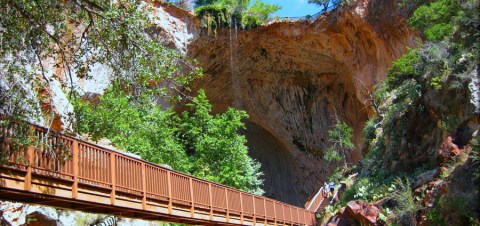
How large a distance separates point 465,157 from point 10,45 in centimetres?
1023

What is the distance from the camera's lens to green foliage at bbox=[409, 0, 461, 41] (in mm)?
17641

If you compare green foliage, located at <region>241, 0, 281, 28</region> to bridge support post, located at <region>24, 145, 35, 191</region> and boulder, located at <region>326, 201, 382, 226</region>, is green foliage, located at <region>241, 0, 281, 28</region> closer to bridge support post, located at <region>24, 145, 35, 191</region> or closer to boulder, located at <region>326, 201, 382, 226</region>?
boulder, located at <region>326, 201, 382, 226</region>

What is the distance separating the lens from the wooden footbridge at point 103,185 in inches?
302

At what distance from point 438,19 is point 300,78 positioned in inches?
539

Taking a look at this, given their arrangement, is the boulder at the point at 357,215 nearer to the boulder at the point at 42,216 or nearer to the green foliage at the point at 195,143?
the green foliage at the point at 195,143

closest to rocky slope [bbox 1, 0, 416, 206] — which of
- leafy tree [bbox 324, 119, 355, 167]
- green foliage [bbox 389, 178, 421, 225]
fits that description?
Result: leafy tree [bbox 324, 119, 355, 167]

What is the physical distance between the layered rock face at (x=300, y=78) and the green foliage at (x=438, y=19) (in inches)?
151

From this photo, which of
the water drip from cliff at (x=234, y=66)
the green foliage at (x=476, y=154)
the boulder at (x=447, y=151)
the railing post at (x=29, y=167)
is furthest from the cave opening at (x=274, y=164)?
the railing post at (x=29, y=167)

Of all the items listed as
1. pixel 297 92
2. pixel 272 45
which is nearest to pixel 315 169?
pixel 297 92

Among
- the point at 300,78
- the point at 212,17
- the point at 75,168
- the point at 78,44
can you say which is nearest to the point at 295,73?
the point at 300,78

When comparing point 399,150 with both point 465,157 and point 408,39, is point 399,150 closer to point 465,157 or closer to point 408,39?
point 465,157

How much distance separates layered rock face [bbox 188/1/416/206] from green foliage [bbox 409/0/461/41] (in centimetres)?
384

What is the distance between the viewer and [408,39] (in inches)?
920

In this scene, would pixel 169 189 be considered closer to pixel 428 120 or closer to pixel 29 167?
pixel 29 167
